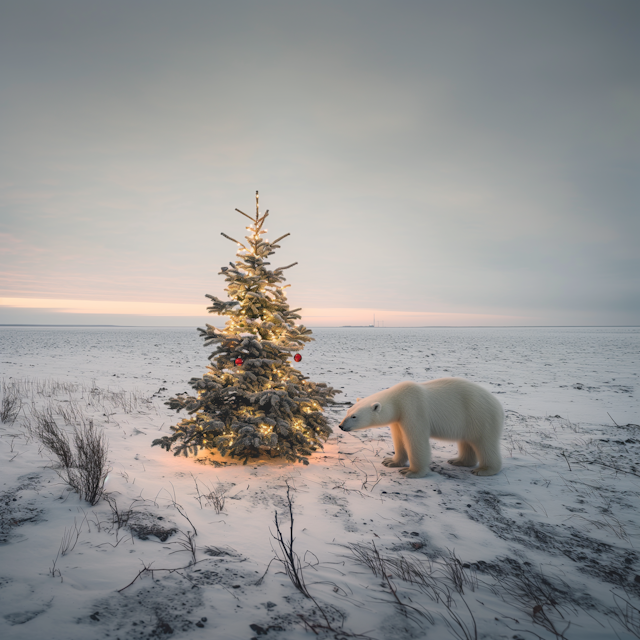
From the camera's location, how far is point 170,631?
191 centimetres

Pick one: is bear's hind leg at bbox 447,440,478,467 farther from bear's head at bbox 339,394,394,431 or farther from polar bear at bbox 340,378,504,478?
bear's head at bbox 339,394,394,431

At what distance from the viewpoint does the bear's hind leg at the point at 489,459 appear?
4.55 m

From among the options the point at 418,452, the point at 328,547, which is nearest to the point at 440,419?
the point at 418,452

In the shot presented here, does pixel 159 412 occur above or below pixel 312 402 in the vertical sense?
below

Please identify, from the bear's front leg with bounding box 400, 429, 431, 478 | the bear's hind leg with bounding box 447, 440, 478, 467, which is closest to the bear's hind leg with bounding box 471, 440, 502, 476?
the bear's hind leg with bounding box 447, 440, 478, 467

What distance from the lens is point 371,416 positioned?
4.62 meters

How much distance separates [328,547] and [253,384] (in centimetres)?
228

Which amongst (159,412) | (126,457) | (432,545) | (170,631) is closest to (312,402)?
(432,545)

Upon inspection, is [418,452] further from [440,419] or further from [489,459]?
[489,459]

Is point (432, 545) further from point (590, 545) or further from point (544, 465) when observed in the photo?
point (544, 465)

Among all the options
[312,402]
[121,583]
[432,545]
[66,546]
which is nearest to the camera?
[121,583]

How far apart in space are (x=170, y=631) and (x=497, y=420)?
4.10 meters

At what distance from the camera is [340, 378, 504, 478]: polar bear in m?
4.49

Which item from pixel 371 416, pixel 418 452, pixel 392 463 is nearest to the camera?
pixel 418 452
